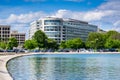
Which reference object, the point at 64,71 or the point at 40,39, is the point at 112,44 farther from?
the point at 64,71

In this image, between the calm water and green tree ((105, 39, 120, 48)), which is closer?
the calm water

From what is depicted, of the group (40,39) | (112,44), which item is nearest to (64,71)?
(40,39)

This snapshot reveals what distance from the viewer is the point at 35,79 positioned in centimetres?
2673

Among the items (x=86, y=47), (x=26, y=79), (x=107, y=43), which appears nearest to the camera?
(x=26, y=79)

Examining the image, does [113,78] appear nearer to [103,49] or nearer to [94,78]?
[94,78]

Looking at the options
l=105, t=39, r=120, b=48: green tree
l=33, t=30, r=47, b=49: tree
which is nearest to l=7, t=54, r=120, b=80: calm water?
l=33, t=30, r=47, b=49: tree

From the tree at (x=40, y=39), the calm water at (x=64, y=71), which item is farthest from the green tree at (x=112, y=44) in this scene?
the calm water at (x=64, y=71)

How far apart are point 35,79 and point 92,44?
137 meters

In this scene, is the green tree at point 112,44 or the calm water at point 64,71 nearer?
the calm water at point 64,71

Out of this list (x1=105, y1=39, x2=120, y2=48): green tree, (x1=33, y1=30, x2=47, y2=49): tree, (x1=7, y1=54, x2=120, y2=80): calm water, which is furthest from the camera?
(x1=105, y1=39, x2=120, y2=48): green tree

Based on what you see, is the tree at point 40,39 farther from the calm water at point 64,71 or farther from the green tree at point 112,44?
the calm water at point 64,71

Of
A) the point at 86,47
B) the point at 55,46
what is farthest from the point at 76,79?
the point at 86,47

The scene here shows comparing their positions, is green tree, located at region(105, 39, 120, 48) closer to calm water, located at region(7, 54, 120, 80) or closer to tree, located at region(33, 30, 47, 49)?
tree, located at region(33, 30, 47, 49)

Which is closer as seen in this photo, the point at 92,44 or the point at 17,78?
the point at 17,78
